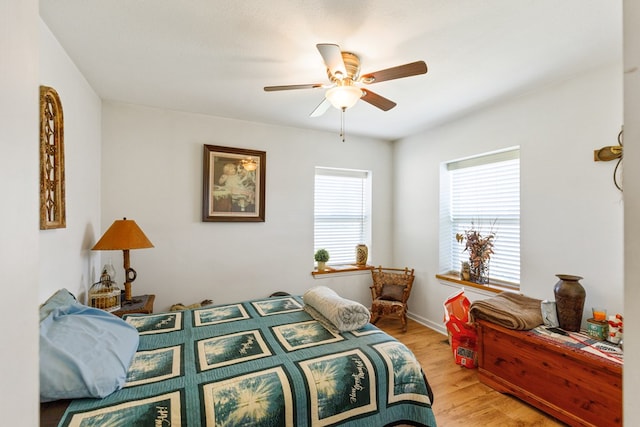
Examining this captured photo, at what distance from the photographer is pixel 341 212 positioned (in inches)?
154

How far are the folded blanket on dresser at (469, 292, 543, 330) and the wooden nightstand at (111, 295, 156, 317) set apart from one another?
8.97 ft

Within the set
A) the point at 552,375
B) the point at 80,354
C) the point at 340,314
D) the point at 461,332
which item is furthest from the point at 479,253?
the point at 80,354

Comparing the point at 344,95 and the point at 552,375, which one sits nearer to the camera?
the point at 344,95

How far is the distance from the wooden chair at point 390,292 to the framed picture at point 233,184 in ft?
5.60

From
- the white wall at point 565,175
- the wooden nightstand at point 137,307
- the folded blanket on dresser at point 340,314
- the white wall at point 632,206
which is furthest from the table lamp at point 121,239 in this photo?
the white wall at point 565,175

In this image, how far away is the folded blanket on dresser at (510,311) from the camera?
213 centimetres

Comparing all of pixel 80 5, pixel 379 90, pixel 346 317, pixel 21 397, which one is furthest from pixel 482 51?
pixel 21 397

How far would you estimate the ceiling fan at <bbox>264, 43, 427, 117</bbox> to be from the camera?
156 cm

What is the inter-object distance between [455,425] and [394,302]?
5.22 ft

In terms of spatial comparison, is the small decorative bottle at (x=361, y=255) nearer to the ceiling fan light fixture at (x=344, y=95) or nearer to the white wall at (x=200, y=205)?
the white wall at (x=200, y=205)

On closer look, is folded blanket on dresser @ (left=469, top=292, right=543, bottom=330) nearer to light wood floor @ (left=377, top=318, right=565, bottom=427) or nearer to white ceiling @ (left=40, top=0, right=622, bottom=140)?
light wood floor @ (left=377, top=318, right=565, bottom=427)

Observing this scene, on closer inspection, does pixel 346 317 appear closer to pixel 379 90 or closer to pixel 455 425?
pixel 455 425

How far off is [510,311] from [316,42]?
2396mm

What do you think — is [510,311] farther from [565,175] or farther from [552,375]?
[565,175]
